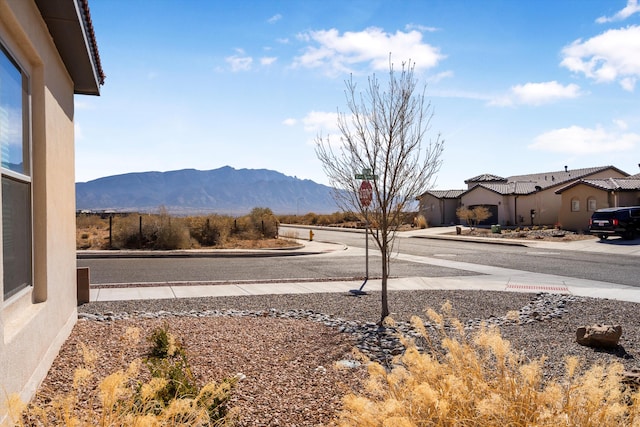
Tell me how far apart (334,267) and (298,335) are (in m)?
11.8

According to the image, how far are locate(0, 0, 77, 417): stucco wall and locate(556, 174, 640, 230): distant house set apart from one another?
36.2 meters

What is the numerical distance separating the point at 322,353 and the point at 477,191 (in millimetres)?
47507

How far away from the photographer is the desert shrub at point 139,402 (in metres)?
2.62

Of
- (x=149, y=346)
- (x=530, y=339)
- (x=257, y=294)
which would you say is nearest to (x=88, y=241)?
(x=257, y=294)

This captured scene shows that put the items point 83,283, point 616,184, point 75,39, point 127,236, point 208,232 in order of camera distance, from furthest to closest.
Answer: point 616,184, point 208,232, point 127,236, point 83,283, point 75,39

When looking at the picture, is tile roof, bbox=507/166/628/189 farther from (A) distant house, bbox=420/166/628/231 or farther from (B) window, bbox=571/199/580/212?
(B) window, bbox=571/199/580/212

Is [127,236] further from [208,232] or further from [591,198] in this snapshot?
[591,198]

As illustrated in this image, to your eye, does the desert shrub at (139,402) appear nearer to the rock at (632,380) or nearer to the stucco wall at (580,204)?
the rock at (632,380)

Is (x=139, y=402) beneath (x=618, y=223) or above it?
beneath

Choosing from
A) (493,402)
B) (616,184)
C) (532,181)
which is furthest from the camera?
(532,181)

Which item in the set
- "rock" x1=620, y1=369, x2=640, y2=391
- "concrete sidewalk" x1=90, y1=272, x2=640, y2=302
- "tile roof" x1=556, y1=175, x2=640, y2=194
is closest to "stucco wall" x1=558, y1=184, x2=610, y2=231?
"tile roof" x1=556, y1=175, x2=640, y2=194

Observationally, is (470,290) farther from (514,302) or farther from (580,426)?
(580,426)

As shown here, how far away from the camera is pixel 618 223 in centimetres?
3031

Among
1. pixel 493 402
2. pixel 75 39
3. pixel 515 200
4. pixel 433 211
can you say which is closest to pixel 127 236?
pixel 75 39
